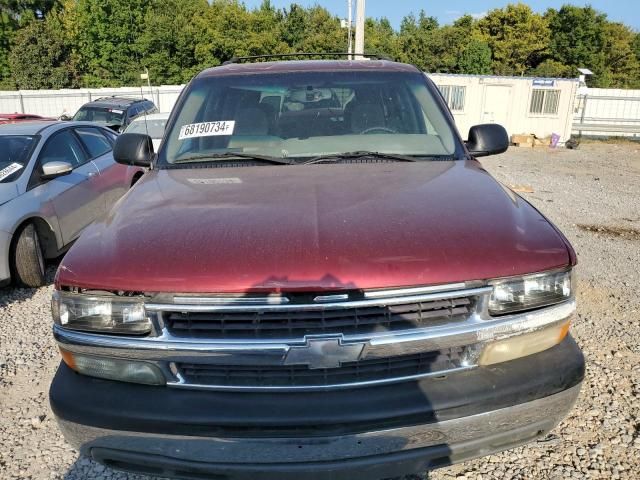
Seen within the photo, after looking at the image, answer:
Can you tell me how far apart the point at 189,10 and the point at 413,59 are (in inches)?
903

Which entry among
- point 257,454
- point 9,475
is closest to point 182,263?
point 257,454

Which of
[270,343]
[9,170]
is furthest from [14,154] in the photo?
[270,343]

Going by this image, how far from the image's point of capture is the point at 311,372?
1954 mm

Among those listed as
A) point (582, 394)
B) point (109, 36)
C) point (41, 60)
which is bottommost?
point (582, 394)

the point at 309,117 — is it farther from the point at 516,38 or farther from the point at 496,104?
the point at 516,38

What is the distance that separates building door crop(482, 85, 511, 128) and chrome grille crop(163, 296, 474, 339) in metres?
18.4

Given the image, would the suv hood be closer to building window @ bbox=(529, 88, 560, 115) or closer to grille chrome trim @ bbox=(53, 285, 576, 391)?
Answer: grille chrome trim @ bbox=(53, 285, 576, 391)

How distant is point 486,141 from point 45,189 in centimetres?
436

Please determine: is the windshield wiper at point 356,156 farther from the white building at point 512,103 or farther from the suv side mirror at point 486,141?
the white building at point 512,103

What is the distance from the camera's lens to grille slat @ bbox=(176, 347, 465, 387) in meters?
1.95

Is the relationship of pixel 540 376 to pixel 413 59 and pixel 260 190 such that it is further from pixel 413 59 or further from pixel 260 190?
pixel 413 59

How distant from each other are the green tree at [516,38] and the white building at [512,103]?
121ft

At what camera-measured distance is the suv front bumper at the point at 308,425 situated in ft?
6.17

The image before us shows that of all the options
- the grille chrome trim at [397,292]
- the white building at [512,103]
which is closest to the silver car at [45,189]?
the grille chrome trim at [397,292]
